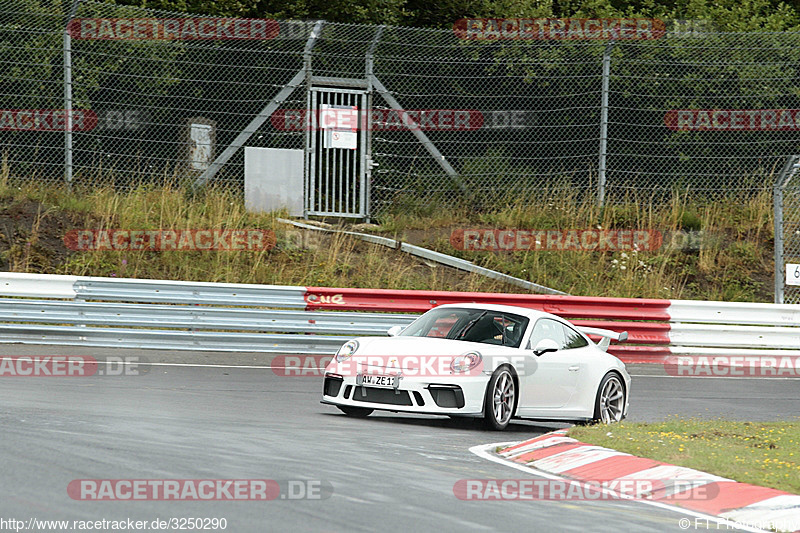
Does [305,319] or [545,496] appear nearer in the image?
[545,496]

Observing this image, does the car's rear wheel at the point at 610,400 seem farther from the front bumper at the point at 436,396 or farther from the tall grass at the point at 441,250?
the tall grass at the point at 441,250

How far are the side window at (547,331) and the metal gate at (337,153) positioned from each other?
908cm

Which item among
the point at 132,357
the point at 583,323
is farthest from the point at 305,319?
the point at 583,323

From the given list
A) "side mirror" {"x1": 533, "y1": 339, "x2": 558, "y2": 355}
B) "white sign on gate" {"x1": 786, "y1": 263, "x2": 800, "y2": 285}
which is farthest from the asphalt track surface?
"white sign on gate" {"x1": 786, "y1": 263, "x2": 800, "y2": 285}

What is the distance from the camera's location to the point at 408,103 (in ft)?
66.7

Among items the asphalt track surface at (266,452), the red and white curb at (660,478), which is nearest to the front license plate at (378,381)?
the asphalt track surface at (266,452)

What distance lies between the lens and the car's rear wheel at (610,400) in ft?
36.9

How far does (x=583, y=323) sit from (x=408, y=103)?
6103 millimetres

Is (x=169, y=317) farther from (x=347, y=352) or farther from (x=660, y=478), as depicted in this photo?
(x=660, y=478)

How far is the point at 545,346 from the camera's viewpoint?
10.6 m

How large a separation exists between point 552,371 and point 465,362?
117 cm

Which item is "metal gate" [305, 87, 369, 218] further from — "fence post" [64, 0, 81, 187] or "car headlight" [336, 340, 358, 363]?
"car headlight" [336, 340, 358, 363]

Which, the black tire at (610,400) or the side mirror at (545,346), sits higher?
the side mirror at (545,346)

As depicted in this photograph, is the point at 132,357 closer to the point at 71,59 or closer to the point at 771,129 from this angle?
the point at 71,59
